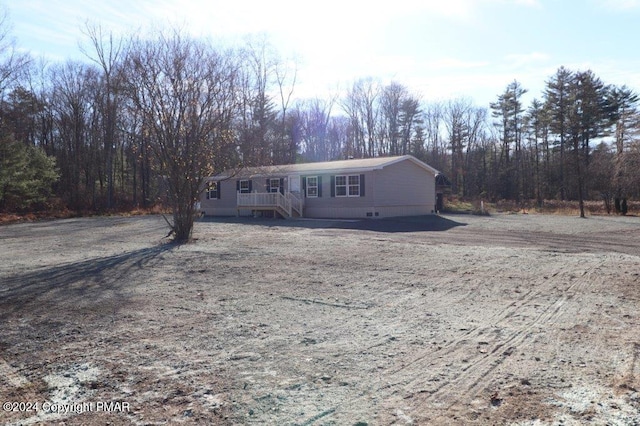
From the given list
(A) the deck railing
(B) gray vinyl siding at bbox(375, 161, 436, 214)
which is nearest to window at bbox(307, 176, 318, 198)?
(A) the deck railing

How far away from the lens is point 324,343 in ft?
14.6

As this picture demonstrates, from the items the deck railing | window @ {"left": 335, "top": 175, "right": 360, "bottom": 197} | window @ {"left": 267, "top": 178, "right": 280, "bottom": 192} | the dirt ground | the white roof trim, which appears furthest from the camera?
window @ {"left": 267, "top": 178, "right": 280, "bottom": 192}

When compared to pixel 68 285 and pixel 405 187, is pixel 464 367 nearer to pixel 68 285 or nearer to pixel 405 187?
pixel 68 285

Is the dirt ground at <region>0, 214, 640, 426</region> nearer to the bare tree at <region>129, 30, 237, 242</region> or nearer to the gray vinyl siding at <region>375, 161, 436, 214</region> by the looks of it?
the bare tree at <region>129, 30, 237, 242</region>

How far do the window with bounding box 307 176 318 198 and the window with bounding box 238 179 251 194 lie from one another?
13.8 ft

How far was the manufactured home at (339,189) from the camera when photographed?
947 inches

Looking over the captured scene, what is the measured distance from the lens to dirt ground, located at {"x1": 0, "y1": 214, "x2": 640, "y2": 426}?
3.09 meters

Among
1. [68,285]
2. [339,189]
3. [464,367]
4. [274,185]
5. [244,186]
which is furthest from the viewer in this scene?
[244,186]

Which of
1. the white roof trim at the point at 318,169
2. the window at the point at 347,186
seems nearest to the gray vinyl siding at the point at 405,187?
the white roof trim at the point at 318,169

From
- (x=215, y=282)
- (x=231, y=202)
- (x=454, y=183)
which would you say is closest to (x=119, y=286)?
(x=215, y=282)

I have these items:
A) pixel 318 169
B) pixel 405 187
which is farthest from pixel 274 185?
pixel 405 187

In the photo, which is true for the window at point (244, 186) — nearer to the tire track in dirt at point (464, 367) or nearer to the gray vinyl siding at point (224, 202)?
the gray vinyl siding at point (224, 202)

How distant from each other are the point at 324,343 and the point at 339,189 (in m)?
20.6

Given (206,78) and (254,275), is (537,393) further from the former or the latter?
(206,78)
